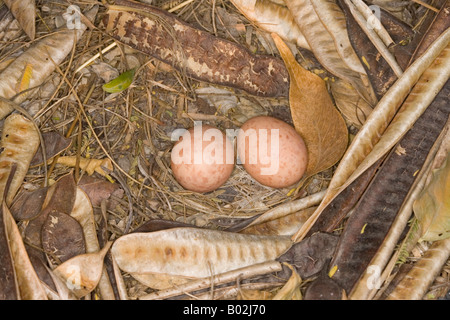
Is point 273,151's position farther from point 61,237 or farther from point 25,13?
point 25,13

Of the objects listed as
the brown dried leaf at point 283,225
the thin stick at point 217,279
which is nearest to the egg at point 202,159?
the brown dried leaf at point 283,225

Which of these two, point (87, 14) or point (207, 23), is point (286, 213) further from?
point (87, 14)

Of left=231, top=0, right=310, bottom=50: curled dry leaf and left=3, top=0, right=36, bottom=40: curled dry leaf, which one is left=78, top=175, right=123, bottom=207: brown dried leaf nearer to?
left=3, top=0, right=36, bottom=40: curled dry leaf

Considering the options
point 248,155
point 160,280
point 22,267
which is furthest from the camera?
point 248,155

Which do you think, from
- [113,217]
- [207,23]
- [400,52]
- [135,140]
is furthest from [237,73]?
[113,217]

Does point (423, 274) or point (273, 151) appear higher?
point (273, 151)

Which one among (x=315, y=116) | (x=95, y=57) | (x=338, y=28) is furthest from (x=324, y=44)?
(x=95, y=57)

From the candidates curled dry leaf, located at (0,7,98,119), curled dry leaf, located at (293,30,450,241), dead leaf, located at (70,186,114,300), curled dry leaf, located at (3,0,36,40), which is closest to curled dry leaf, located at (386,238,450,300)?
curled dry leaf, located at (293,30,450,241)

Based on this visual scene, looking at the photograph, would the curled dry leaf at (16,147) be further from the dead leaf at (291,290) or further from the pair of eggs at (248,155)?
the dead leaf at (291,290)
